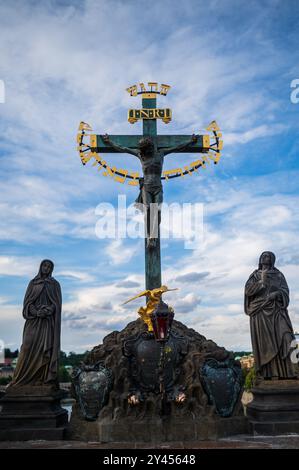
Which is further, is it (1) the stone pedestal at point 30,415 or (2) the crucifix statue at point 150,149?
(2) the crucifix statue at point 150,149

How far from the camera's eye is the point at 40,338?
973cm

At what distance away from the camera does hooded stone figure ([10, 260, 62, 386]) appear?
9.57m

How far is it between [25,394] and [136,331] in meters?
2.54

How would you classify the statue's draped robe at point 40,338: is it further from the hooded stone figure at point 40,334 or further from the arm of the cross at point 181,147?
the arm of the cross at point 181,147

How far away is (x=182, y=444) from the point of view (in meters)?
7.99

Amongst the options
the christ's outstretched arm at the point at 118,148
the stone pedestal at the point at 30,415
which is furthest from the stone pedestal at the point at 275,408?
the christ's outstretched arm at the point at 118,148

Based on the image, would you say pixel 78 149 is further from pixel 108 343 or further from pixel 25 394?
pixel 25 394

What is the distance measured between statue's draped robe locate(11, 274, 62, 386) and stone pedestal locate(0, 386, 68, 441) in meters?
0.23

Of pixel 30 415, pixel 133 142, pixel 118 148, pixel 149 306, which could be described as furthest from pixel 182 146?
pixel 30 415

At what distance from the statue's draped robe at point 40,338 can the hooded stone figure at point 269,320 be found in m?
4.16

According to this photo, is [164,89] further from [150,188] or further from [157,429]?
[157,429]

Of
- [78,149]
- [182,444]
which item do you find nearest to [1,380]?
[78,149]

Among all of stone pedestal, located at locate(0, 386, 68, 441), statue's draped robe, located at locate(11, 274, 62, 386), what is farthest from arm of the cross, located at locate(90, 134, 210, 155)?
stone pedestal, located at locate(0, 386, 68, 441)

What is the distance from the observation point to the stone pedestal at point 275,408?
9016 millimetres
